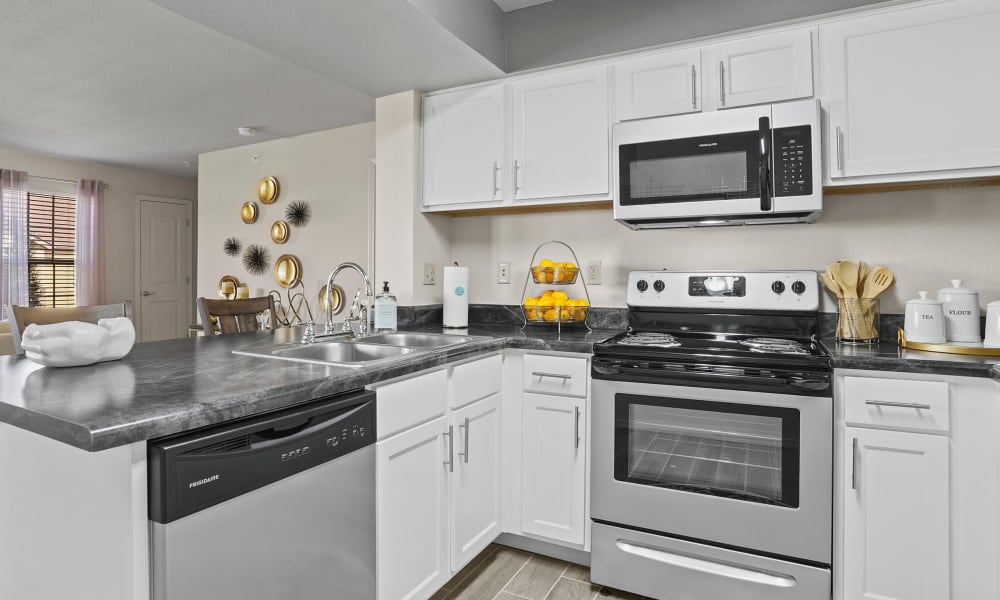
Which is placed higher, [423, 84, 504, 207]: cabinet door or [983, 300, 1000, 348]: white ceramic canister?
[423, 84, 504, 207]: cabinet door

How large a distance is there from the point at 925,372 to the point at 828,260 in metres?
0.75

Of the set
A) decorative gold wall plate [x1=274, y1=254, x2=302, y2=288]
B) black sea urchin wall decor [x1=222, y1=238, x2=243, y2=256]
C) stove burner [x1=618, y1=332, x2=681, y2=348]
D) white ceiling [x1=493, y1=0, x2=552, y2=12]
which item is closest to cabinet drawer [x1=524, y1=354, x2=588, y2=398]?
stove burner [x1=618, y1=332, x2=681, y2=348]

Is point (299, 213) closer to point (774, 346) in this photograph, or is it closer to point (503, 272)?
point (503, 272)

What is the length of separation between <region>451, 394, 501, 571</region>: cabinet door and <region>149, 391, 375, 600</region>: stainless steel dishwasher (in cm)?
50

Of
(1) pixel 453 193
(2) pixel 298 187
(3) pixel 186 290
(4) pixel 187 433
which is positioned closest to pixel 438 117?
(1) pixel 453 193

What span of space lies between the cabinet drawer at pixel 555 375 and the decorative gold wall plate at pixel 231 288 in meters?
4.22

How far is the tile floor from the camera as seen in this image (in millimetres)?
2027

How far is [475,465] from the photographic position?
6.88 feet

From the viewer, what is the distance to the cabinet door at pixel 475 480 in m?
1.98

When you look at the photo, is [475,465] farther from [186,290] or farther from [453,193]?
[186,290]

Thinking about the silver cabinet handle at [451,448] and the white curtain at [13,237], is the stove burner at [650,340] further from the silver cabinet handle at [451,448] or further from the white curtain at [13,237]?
the white curtain at [13,237]

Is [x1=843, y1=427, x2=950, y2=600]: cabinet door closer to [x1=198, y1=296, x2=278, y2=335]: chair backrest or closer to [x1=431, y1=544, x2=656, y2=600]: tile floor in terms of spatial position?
[x1=431, y1=544, x2=656, y2=600]: tile floor

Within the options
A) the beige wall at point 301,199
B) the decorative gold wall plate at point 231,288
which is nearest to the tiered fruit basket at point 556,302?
the beige wall at point 301,199

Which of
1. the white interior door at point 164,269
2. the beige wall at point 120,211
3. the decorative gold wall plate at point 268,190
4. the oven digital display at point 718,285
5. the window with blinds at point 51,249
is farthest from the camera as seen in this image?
the white interior door at point 164,269
